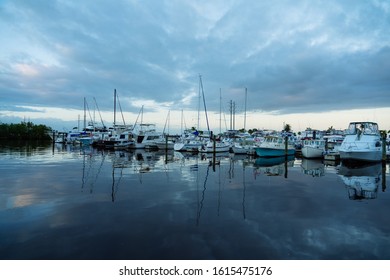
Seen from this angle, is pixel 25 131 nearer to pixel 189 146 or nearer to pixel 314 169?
pixel 189 146

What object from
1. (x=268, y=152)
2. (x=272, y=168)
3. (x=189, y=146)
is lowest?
(x=272, y=168)

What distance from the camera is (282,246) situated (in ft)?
23.8

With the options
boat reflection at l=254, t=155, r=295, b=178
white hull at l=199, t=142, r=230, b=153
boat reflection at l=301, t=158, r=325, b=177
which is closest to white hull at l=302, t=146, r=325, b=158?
boat reflection at l=254, t=155, r=295, b=178

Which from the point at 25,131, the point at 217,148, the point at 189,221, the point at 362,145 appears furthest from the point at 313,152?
the point at 25,131

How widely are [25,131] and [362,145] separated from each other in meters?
121

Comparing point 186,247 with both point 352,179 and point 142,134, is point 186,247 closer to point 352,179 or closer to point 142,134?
point 352,179

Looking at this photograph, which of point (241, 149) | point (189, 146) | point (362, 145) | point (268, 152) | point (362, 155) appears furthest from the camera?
point (189, 146)

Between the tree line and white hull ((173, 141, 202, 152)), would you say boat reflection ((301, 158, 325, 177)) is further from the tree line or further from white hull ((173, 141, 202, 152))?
the tree line

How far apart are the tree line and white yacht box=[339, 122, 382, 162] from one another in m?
114

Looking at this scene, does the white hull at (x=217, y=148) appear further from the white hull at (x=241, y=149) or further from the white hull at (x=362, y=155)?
the white hull at (x=362, y=155)

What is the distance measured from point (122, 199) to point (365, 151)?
27.6 m

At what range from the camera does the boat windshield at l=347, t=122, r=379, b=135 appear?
3351cm

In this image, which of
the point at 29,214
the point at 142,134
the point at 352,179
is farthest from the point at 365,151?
the point at 142,134

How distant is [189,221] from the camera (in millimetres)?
9266
